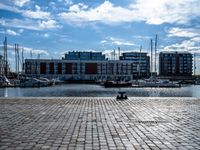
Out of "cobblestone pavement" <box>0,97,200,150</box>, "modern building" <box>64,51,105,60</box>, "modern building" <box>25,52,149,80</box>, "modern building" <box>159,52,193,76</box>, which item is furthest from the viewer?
"modern building" <box>159,52,193,76</box>

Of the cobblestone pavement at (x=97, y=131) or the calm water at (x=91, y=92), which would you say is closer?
the cobblestone pavement at (x=97, y=131)

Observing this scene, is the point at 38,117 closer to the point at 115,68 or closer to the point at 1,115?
the point at 1,115

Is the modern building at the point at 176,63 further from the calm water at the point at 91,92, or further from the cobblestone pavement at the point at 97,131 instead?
the cobblestone pavement at the point at 97,131

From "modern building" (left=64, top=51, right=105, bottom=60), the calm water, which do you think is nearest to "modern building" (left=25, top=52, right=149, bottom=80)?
"modern building" (left=64, top=51, right=105, bottom=60)

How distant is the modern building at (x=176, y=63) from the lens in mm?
178750

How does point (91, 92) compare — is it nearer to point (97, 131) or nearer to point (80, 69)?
point (97, 131)

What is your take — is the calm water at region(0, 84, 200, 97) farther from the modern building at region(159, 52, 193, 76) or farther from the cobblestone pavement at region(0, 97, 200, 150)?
the modern building at region(159, 52, 193, 76)

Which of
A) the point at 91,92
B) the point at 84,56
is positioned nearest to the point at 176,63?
the point at 84,56

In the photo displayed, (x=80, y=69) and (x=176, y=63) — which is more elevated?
(x=176, y=63)

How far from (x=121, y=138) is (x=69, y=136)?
1.36 meters

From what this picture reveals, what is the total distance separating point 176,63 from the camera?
178375 mm

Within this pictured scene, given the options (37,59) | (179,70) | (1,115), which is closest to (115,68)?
(37,59)

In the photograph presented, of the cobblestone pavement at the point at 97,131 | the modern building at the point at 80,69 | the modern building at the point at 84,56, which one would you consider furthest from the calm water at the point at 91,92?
the modern building at the point at 84,56

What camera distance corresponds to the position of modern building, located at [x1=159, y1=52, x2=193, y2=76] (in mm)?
178750
